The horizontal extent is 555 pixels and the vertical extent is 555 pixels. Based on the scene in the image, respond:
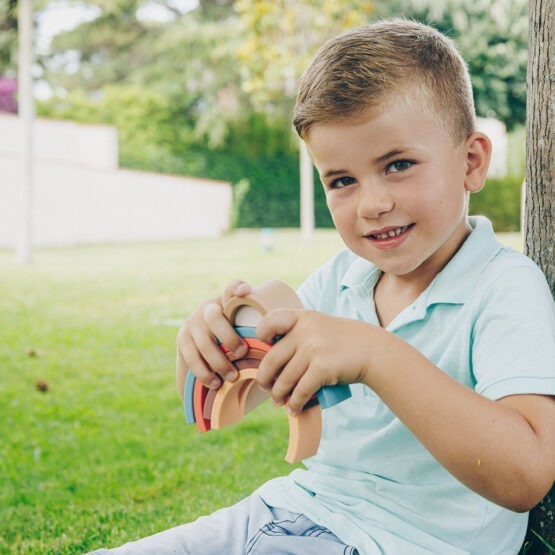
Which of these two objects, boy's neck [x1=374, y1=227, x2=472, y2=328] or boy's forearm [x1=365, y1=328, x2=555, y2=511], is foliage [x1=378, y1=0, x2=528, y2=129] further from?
boy's forearm [x1=365, y1=328, x2=555, y2=511]

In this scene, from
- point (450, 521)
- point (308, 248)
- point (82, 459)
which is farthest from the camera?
point (308, 248)

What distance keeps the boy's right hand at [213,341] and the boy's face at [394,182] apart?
31 centimetres

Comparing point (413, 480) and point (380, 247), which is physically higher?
point (380, 247)

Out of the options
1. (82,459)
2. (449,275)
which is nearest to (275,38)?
(82,459)

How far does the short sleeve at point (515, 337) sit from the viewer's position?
1.43 meters

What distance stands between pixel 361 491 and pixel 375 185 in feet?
2.18

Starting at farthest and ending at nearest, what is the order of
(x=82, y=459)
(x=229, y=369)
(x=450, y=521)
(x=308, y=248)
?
(x=308, y=248) → (x=82, y=459) → (x=450, y=521) → (x=229, y=369)

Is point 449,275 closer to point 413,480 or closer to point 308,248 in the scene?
point 413,480

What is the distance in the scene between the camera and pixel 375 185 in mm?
1614

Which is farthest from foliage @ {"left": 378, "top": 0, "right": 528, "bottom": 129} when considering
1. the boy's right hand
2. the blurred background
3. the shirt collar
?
the boy's right hand

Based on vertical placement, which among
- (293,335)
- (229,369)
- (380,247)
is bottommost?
(229,369)

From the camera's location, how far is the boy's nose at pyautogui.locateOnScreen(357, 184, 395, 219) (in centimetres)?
161

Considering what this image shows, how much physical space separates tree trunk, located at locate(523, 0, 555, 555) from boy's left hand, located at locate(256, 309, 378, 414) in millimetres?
876

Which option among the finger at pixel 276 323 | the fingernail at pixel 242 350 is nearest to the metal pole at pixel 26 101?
the fingernail at pixel 242 350
